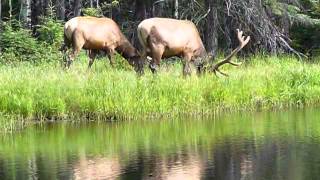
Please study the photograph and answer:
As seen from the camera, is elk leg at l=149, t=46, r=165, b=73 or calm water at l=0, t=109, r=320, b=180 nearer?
calm water at l=0, t=109, r=320, b=180

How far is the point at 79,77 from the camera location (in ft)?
52.9

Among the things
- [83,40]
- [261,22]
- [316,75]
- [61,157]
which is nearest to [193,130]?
[61,157]

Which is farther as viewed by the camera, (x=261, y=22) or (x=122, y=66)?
(x=261, y=22)

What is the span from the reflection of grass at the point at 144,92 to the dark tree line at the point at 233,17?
18.7ft

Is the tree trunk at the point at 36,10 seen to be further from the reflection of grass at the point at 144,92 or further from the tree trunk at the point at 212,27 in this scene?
the reflection of grass at the point at 144,92

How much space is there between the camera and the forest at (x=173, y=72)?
14.5 metres

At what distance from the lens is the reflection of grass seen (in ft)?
47.1

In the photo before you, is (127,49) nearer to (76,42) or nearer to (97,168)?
(76,42)

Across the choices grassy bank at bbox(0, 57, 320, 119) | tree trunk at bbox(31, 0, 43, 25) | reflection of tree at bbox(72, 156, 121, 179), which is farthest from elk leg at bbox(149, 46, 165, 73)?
tree trunk at bbox(31, 0, 43, 25)

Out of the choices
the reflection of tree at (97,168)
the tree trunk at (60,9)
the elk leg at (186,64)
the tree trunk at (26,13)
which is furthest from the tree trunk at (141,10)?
the reflection of tree at (97,168)

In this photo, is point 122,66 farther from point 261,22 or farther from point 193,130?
point 193,130

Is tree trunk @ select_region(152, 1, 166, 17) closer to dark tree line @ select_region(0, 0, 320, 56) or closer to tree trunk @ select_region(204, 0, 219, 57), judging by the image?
dark tree line @ select_region(0, 0, 320, 56)

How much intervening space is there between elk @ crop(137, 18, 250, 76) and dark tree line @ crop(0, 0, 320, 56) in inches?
154

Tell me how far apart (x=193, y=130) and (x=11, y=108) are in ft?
12.0
